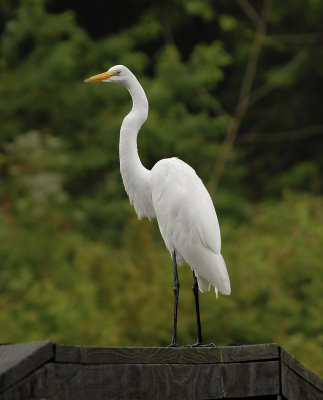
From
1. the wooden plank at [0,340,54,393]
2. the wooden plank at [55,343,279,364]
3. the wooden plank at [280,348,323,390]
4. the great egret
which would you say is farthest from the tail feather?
the wooden plank at [0,340,54,393]

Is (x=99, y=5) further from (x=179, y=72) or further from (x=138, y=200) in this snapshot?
(x=138, y=200)

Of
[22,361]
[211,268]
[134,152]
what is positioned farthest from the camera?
[134,152]

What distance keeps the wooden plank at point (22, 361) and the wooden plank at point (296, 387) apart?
1.04m

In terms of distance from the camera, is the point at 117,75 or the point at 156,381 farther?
the point at 117,75

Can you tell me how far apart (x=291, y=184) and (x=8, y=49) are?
15.9 feet

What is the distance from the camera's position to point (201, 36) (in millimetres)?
16453

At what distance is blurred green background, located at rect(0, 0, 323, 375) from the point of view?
8312mm

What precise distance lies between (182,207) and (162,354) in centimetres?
150

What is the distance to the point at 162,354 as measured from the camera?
9.63 ft

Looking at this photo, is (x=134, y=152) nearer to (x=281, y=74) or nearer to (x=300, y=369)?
(x=300, y=369)

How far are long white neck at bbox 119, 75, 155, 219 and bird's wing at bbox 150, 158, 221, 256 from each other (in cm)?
13

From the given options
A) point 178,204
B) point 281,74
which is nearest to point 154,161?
point 281,74

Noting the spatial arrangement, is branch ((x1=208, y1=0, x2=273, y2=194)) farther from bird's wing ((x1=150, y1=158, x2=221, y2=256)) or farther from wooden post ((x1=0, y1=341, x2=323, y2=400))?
wooden post ((x1=0, y1=341, x2=323, y2=400))

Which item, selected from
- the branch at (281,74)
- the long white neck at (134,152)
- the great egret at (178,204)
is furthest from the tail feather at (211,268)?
the branch at (281,74)
